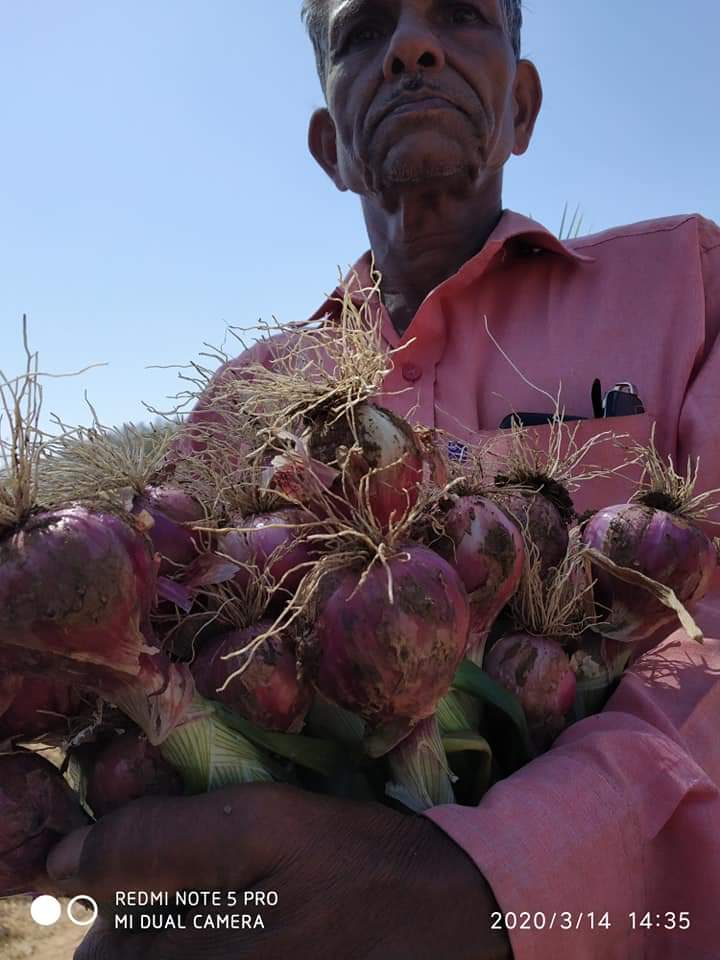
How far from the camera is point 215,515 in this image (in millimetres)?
913

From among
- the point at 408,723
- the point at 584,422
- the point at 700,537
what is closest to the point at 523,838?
the point at 408,723

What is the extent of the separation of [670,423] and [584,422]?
0.20 m

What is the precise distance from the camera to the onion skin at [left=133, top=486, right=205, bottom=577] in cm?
85

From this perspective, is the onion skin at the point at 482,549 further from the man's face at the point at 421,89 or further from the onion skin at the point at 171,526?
the man's face at the point at 421,89

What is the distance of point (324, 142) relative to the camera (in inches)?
89.1

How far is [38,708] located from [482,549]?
0.47 m

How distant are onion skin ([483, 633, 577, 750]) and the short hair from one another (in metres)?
1.58

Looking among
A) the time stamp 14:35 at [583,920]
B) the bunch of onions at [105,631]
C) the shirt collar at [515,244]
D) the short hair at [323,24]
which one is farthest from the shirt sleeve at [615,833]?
the short hair at [323,24]

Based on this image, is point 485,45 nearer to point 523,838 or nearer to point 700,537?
point 700,537

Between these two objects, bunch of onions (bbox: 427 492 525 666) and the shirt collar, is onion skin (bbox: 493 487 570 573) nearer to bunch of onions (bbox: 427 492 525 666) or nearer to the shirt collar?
bunch of onions (bbox: 427 492 525 666)

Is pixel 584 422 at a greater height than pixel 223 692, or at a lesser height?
greater

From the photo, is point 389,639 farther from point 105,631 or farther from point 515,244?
point 515,244

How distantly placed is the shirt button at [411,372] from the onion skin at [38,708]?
1112mm

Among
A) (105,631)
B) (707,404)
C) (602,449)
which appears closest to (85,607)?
(105,631)
